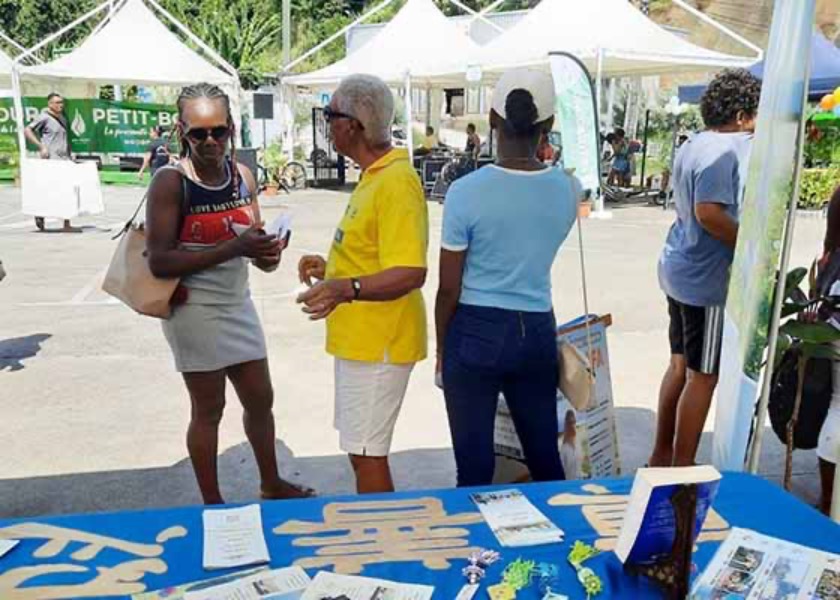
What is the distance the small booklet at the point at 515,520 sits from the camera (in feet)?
5.77

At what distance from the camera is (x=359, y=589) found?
1.56 meters

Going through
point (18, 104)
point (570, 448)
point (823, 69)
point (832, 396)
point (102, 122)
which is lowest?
point (570, 448)

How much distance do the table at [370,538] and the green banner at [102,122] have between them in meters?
15.9

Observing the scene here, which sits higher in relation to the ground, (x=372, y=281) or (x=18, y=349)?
(x=372, y=281)

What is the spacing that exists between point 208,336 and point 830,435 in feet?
7.47

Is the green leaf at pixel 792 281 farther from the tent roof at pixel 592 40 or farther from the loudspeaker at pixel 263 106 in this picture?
the loudspeaker at pixel 263 106

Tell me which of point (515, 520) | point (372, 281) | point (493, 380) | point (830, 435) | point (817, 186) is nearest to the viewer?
point (515, 520)

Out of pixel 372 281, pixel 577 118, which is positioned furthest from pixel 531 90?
pixel 577 118

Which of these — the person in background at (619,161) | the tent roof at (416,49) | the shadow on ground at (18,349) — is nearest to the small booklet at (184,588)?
the shadow on ground at (18,349)

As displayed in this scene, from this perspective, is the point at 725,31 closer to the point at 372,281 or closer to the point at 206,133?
the point at 206,133

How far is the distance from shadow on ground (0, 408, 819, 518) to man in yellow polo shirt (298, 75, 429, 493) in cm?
104

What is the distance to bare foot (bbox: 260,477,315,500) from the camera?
3.05 metres

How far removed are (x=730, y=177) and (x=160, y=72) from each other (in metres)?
14.0

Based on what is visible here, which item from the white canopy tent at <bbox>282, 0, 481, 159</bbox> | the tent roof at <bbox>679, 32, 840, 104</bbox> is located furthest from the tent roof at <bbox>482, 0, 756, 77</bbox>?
the white canopy tent at <bbox>282, 0, 481, 159</bbox>
